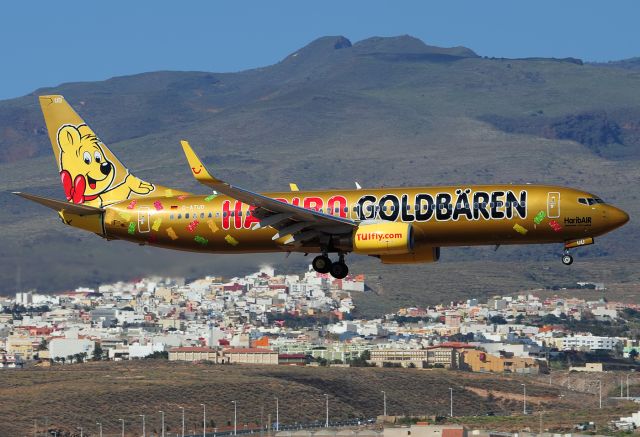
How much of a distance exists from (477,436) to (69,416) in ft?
195

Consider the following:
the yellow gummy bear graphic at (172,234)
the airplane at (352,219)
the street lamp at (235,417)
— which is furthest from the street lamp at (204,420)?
the yellow gummy bear graphic at (172,234)

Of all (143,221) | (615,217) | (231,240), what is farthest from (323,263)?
(615,217)

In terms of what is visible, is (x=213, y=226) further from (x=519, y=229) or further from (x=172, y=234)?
(x=519, y=229)

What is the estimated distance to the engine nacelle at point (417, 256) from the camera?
82.8 metres

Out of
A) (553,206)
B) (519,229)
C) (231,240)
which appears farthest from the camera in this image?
(231,240)

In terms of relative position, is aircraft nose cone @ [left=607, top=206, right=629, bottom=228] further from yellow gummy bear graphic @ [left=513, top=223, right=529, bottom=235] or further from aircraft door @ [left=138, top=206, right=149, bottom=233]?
aircraft door @ [left=138, top=206, right=149, bottom=233]

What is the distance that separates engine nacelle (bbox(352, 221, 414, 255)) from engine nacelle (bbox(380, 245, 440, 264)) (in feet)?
6.70

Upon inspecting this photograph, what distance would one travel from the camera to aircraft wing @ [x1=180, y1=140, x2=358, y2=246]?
7888cm

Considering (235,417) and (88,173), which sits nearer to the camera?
(88,173)

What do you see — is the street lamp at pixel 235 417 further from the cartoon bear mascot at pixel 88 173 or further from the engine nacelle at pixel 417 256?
the engine nacelle at pixel 417 256

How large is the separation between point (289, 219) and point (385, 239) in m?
5.35

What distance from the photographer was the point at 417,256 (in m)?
83.7

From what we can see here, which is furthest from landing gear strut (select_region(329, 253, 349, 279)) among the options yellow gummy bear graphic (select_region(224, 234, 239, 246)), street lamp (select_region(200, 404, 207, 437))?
street lamp (select_region(200, 404, 207, 437))

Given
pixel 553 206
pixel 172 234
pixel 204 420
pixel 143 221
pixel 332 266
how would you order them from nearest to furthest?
pixel 553 206
pixel 332 266
pixel 172 234
pixel 143 221
pixel 204 420
